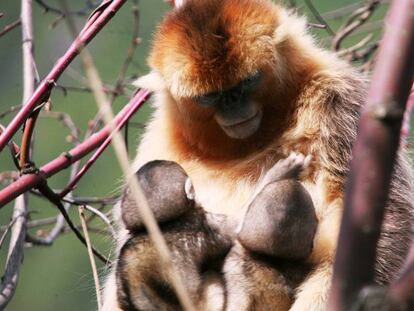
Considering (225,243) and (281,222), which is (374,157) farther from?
(225,243)

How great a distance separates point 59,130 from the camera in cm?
921

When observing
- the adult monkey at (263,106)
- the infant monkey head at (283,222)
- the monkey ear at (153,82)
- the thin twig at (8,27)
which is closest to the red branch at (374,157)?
the infant monkey head at (283,222)

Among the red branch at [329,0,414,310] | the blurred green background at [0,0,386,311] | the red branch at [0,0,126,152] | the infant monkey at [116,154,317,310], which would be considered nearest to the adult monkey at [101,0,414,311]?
the infant monkey at [116,154,317,310]

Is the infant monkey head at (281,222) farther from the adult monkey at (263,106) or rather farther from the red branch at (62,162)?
the red branch at (62,162)

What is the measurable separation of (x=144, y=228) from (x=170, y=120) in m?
0.72

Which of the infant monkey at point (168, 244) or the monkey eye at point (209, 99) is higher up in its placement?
the monkey eye at point (209, 99)

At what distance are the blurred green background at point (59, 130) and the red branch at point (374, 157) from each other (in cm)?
670

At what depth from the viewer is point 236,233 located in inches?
131

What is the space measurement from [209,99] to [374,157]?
2.22 m

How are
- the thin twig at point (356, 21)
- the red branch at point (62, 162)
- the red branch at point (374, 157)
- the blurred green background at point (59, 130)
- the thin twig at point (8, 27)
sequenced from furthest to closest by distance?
1. the blurred green background at point (59, 130)
2. the thin twig at point (356, 21)
3. the thin twig at point (8, 27)
4. the red branch at point (62, 162)
5. the red branch at point (374, 157)

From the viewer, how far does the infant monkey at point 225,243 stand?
3.11m

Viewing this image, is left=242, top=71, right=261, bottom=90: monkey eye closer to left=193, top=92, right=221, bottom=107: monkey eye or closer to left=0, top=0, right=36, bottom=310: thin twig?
left=193, top=92, right=221, bottom=107: monkey eye

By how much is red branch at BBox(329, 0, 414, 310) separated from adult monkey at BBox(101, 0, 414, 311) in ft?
6.05

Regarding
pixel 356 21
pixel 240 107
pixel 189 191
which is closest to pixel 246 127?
pixel 240 107
